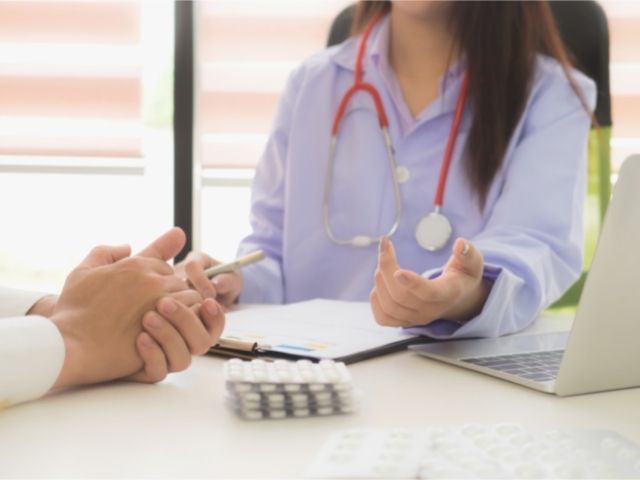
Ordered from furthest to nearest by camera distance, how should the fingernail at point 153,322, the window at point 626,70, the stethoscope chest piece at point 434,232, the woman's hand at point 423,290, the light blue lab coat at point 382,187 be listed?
1. the window at point 626,70
2. the stethoscope chest piece at point 434,232
3. the light blue lab coat at point 382,187
4. the woman's hand at point 423,290
5. the fingernail at point 153,322

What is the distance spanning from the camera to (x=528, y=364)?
785 mm

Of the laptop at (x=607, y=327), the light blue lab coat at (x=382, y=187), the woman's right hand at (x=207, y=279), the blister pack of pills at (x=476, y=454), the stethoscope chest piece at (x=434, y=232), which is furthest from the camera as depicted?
the stethoscope chest piece at (x=434, y=232)

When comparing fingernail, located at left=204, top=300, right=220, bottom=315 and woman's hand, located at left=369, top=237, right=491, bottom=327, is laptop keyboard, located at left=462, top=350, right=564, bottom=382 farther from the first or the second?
fingernail, located at left=204, top=300, right=220, bottom=315

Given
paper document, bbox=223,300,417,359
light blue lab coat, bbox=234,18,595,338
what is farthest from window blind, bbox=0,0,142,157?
paper document, bbox=223,300,417,359

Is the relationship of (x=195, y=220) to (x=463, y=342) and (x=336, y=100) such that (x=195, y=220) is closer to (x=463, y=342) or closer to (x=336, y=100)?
(x=336, y=100)

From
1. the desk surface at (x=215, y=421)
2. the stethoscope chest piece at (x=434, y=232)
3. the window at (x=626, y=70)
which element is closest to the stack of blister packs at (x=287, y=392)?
the desk surface at (x=215, y=421)

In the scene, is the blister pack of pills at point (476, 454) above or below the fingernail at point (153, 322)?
above

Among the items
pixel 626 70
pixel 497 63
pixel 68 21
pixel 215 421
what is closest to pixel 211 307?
pixel 215 421

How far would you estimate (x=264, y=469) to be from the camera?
0.51 m

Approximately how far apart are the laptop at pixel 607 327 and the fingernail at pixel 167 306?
274 millimetres

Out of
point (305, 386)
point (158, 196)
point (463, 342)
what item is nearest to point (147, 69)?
point (158, 196)

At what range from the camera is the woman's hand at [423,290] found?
2.69 ft

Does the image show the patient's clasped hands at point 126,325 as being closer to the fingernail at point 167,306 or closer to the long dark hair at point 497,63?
the fingernail at point 167,306

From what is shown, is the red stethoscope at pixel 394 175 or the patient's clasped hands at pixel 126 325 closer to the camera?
the patient's clasped hands at pixel 126 325
